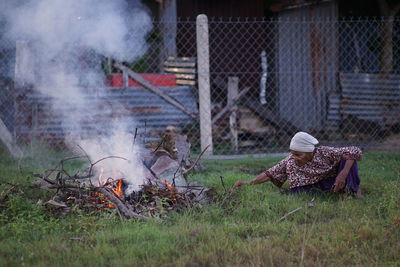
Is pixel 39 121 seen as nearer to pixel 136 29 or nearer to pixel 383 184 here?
pixel 136 29

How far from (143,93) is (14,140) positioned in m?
2.55

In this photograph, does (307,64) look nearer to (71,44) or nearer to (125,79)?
(125,79)

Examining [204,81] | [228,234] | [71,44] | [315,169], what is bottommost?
[228,234]

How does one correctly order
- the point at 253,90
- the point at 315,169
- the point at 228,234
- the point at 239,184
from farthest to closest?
the point at 253,90 → the point at 239,184 → the point at 315,169 → the point at 228,234

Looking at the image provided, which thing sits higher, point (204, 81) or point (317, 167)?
point (204, 81)

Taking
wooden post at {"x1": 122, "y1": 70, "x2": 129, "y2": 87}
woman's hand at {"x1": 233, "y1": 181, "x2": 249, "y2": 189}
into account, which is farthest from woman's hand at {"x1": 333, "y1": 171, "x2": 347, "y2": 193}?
wooden post at {"x1": 122, "y1": 70, "x2": 129, "y2": 87}

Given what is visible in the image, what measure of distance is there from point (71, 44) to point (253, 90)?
16.0ft

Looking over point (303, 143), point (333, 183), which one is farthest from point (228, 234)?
point (333, 183)

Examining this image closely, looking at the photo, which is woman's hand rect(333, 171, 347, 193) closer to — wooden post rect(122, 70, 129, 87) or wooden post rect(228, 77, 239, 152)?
wooden post rect(228, 77, 239, 152)

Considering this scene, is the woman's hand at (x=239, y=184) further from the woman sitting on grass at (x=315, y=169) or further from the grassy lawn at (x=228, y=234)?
the grassy lawn at (x=228, y=234)

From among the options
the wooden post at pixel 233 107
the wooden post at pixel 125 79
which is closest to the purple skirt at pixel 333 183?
the wooden post at pixel 233 107

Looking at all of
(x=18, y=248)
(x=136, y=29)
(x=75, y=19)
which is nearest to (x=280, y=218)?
(x=18, y=248)

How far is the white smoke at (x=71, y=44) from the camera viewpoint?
7266 mm

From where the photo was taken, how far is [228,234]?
3.86 meters
